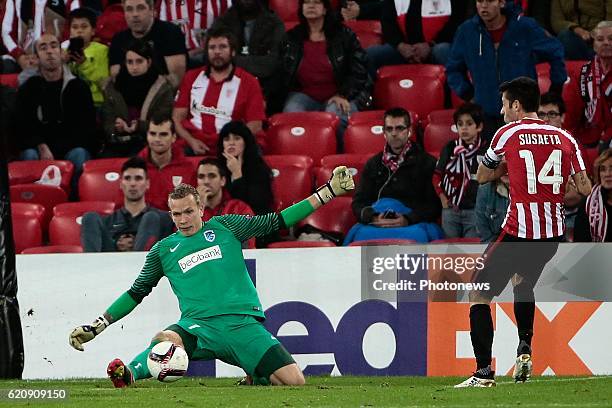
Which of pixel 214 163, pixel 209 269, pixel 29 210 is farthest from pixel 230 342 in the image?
pixel 29 210

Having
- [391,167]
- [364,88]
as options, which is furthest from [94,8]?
[391,167]

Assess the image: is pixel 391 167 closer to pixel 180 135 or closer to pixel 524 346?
pixel 180 135

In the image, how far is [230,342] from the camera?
9.75m

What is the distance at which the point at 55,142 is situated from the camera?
47.2 feet

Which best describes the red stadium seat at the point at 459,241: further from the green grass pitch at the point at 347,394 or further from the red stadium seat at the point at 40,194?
the red stadium seat at the point at 40,194

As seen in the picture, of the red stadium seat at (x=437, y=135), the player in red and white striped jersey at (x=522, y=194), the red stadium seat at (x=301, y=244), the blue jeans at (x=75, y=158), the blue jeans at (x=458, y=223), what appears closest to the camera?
the player in red and white striped jersey at (x=522, y=194)

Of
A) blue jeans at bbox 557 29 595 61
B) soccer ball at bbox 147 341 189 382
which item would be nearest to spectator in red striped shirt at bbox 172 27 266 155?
blue jeans at bbox 557 29 595 61

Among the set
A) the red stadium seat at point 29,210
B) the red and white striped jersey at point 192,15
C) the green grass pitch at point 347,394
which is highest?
the red and white striped jersey at point 192,15

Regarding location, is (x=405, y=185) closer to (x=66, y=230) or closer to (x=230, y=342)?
(x=230, y=342)

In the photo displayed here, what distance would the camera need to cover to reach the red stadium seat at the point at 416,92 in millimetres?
14109

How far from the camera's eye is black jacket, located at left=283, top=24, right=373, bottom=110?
13.8 m

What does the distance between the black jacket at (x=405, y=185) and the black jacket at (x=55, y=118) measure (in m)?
3.42

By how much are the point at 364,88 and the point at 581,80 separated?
2284mm

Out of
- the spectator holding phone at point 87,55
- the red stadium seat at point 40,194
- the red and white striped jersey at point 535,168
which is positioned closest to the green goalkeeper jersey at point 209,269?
the red and white striped jersey at point 535,168
